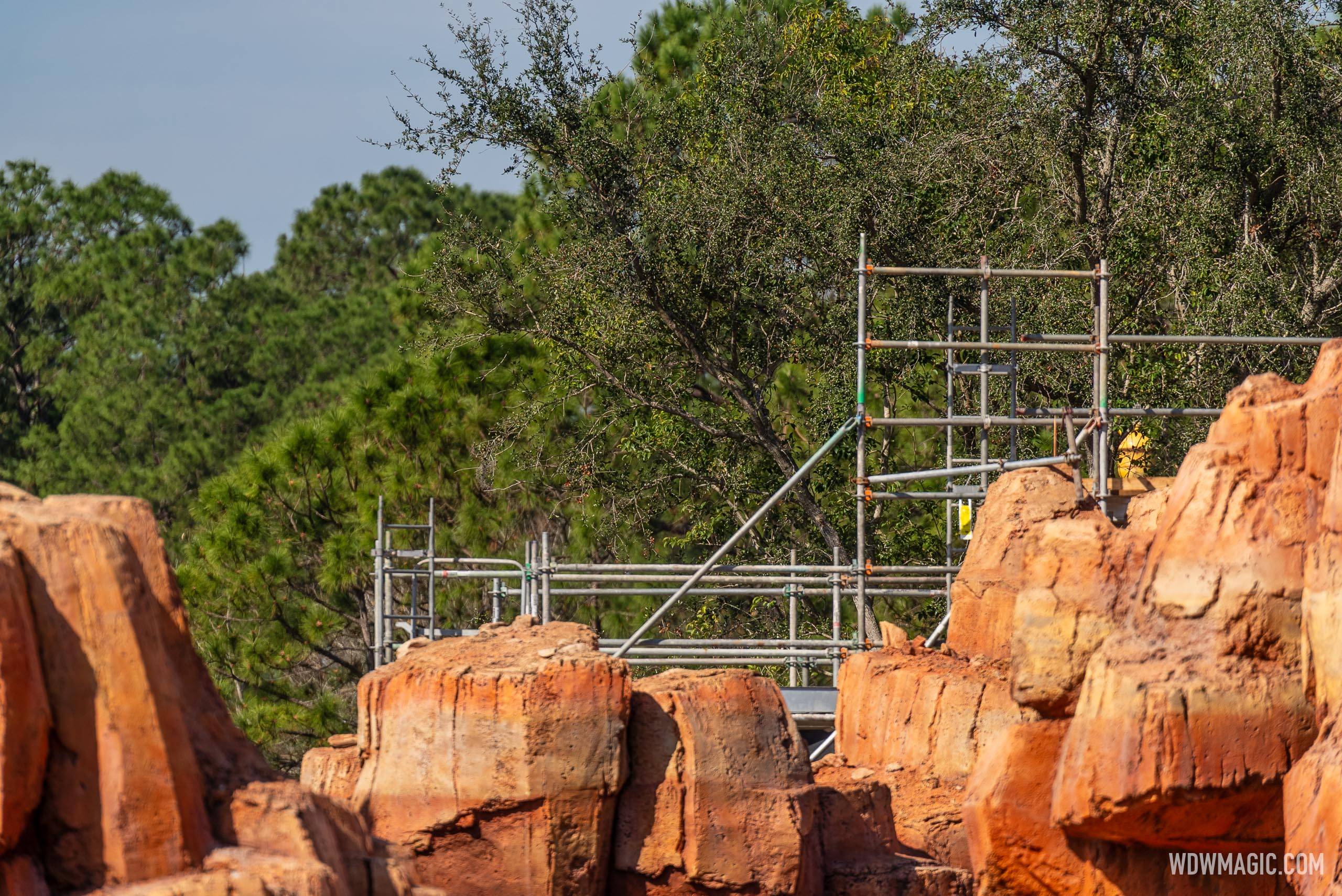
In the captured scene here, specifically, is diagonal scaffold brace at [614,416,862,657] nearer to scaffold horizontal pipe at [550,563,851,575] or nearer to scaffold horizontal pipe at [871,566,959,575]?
scaffold horizontal pipe at [550,563,851,575]

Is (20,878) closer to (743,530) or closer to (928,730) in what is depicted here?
(928,730)

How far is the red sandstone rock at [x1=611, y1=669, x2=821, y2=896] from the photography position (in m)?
7.63

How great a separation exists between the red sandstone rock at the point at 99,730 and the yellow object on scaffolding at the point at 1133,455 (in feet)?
28.6

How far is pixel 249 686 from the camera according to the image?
617 inches

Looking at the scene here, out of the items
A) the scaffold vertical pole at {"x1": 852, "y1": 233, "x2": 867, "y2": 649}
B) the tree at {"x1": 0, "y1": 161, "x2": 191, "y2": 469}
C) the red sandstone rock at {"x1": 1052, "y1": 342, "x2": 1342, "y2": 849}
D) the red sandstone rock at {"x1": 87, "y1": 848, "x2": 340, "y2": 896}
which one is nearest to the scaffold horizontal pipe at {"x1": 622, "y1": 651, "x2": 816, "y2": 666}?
the scaffold vertical pole at {"x1": 852, "y1": 233, "x2": 867, "y2": 649}

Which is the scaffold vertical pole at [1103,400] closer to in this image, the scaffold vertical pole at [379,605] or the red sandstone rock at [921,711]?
the red sandstone rock at [921,711]

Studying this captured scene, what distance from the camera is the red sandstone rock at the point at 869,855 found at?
810 centimetres

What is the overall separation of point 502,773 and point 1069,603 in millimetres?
2362

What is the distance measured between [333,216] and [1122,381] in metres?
23.3

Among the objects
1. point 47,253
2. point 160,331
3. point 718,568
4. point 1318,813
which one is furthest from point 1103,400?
point 47,253

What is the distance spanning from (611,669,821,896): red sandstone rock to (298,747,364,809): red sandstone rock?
110 centimetres

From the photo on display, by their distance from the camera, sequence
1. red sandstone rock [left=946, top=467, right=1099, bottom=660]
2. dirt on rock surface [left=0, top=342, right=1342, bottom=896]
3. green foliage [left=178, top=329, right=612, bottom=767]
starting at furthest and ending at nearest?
1. green foliage [left=178, top=329, right=612, bottom=767]
2. red sandstone rock [left=946, top=467, right=1099, bottom=660]
3. dirt on rock surface [left=0, top=342, right=1342, bottom=896]

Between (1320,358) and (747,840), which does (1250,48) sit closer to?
(1320,358)

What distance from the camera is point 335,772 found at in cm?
774
